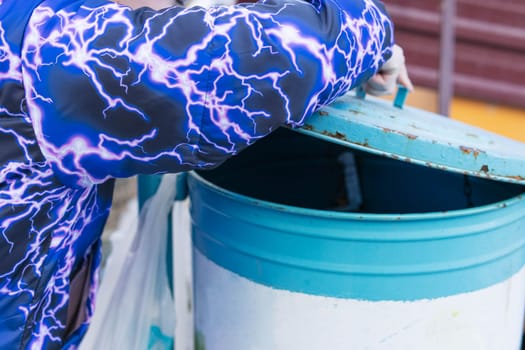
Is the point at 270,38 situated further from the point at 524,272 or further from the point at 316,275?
the point at 524,272

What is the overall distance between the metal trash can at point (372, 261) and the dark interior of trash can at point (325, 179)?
0.31 meters

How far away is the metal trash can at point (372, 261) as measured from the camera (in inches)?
36.5

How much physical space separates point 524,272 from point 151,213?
76 centimetres

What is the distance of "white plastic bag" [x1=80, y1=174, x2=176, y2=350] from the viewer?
1260 millimetres

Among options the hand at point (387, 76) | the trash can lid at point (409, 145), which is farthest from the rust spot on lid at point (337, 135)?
the hand at point (387, 76)

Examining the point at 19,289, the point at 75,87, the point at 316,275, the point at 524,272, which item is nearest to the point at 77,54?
the point at 75,87

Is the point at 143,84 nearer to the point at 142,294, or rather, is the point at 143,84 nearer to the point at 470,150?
the point at 470,150

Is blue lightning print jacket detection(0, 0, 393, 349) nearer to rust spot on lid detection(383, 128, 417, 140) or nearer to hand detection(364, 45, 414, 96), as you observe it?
rust spot on lid detection(383, 128, 417, 140)

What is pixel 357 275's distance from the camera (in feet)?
3.21

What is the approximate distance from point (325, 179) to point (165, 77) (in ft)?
3.01

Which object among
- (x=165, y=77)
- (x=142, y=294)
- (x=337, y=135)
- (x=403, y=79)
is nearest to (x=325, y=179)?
(x=403, y=79)

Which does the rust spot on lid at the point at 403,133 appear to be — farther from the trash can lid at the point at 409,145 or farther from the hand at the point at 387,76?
the hand at the point at 387,76

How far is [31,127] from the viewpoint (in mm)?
794

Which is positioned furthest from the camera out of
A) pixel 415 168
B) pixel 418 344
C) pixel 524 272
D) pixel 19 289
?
pixel 415 168
